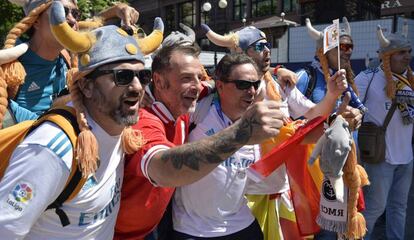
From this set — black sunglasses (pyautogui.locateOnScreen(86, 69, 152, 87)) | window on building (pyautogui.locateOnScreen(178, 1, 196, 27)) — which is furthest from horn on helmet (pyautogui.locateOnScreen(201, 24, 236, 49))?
window on building (pyautogui.locateOnScreen(178, 1, 196, 27))

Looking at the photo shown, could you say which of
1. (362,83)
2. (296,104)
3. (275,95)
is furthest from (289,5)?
(275,95)

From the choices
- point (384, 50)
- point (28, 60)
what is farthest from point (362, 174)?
point (384, 50)

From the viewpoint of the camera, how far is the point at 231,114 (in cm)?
281

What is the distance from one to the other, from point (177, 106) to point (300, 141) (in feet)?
→ 2.42

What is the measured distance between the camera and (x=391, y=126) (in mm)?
4699

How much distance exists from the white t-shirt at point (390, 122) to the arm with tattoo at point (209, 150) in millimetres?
3247

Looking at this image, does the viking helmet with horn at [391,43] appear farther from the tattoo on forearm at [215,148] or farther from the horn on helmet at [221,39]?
the tattoo on forearm at [215,148]

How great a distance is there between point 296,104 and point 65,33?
2194 millimetres

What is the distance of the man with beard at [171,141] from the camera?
1.81 meters

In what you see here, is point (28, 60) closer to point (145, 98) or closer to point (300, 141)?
point (145, 98)

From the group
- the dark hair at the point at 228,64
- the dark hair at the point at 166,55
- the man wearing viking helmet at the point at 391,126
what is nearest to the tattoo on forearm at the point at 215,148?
the dark hair at the point at 166,55

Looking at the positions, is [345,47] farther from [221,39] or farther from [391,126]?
[221,39]

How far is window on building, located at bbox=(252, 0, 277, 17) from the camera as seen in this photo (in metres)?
33.6

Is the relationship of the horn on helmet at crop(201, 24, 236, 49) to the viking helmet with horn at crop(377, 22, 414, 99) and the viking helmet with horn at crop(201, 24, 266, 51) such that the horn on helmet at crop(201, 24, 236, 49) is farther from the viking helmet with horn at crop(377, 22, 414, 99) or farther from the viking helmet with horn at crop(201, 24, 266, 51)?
the viking helmet with horn at crop(377, 22, 414, 99)
